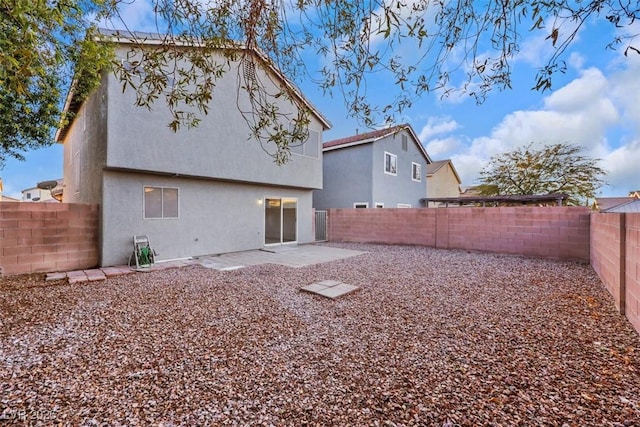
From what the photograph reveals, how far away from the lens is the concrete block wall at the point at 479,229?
8.61m

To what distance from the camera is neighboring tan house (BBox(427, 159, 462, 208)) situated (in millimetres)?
24594

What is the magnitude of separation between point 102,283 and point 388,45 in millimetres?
7141

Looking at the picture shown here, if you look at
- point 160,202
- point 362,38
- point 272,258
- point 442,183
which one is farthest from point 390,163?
point 362,38

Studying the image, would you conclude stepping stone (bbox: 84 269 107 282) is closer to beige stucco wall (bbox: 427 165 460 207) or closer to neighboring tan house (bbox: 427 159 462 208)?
neighboring tan house (bbox: 427 159 462 208)

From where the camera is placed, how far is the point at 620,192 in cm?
1873

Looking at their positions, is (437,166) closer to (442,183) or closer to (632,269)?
(442,183)

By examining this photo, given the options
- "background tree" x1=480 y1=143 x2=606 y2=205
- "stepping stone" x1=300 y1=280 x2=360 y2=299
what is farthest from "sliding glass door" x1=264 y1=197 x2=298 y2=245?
"background tree" x1=480 y1=143 x2=606 y2=205

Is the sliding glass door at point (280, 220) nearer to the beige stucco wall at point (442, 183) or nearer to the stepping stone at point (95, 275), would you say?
the stepping stone at point (95, 275)

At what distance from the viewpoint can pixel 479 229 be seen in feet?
34.7

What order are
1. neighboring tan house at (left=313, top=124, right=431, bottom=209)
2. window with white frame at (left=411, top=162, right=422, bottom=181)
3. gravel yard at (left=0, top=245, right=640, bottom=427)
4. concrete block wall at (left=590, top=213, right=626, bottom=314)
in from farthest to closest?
window with white frame at (left=411, top=162, right=422, bottom=181), neighboring tan house at (left=313, top=124, right=431, bottom=209), concrete block wall at (left=590, top=213, right=626, bottom=314), gravel yard at (left=0, top=245, right=640, bottom=427)


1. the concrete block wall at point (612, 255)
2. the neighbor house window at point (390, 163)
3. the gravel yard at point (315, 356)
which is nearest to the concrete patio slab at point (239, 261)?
the gravel yard at point (315, 356)

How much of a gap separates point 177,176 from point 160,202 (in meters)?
0.94

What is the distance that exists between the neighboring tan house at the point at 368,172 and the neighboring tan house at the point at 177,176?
4.05m

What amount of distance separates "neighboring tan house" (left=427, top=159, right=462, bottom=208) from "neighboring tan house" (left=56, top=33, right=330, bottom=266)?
1562cm
